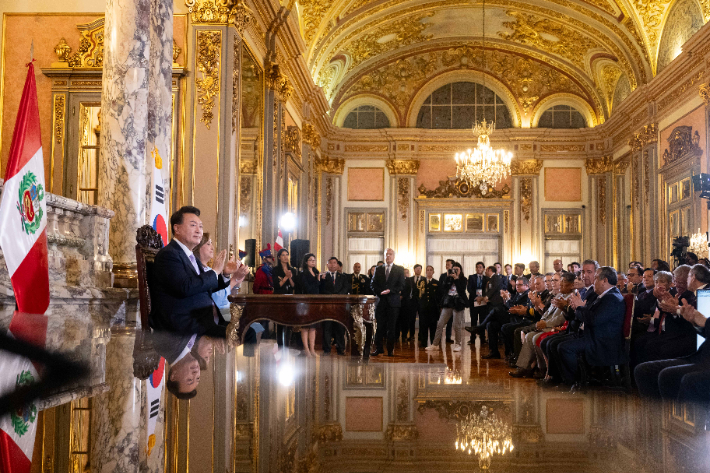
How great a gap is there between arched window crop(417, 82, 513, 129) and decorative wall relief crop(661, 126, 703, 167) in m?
5.91

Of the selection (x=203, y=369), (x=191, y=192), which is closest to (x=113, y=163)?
(x=191, y=192)

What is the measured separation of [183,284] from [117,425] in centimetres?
244

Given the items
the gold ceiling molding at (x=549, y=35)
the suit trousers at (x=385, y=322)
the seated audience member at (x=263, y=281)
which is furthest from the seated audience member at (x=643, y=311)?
the gold ceiling molding at (x=549, y=35)

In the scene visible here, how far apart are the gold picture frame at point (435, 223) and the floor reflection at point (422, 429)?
51.4 feet

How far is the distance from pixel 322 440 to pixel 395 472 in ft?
1.21

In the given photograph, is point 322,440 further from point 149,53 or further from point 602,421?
point 149,53

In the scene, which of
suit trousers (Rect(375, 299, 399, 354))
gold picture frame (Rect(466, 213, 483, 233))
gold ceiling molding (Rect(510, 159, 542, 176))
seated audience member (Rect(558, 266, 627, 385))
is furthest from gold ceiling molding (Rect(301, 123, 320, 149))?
seated audience member (Rect(558, 266, 627, 385))

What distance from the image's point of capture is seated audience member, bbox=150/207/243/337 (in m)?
3.94

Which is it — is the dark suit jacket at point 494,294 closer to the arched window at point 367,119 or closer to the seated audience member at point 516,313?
the seated audience member at point 516,313

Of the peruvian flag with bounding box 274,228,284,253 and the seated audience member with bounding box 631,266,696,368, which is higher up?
the peruvian flag with bounding box 274,228,284,253

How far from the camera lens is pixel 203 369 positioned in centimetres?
260

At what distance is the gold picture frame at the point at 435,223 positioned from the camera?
60.5 feet

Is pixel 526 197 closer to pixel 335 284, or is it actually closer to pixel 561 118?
pixel 561 118

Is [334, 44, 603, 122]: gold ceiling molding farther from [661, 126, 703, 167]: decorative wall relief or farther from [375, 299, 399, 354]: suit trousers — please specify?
[375, 299, 399, 354]: suit trousers
